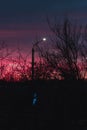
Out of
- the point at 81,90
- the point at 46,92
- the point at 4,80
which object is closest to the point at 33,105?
the point at 46,92

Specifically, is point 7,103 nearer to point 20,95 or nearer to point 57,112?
point 20,95

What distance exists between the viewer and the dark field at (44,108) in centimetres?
1792

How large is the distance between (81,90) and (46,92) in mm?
2838

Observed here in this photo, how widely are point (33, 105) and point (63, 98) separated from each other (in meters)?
2.22

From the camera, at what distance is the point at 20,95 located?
19.7 meters

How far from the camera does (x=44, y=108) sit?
757 inches

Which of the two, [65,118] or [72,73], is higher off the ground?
[72,73]

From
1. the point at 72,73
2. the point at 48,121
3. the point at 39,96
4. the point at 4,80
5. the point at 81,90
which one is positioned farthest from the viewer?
the point at 72,73

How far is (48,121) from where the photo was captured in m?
18.2

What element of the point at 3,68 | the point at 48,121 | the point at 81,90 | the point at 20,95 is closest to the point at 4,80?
the point at 3,68

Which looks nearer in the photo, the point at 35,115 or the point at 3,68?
the point at 35,115

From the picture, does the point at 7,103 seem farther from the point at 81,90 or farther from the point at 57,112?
the point at 81,90

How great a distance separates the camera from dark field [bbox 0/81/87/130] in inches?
706

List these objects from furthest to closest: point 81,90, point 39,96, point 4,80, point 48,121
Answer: point 4,80
point 81,90
point 39,96
point 48,121
